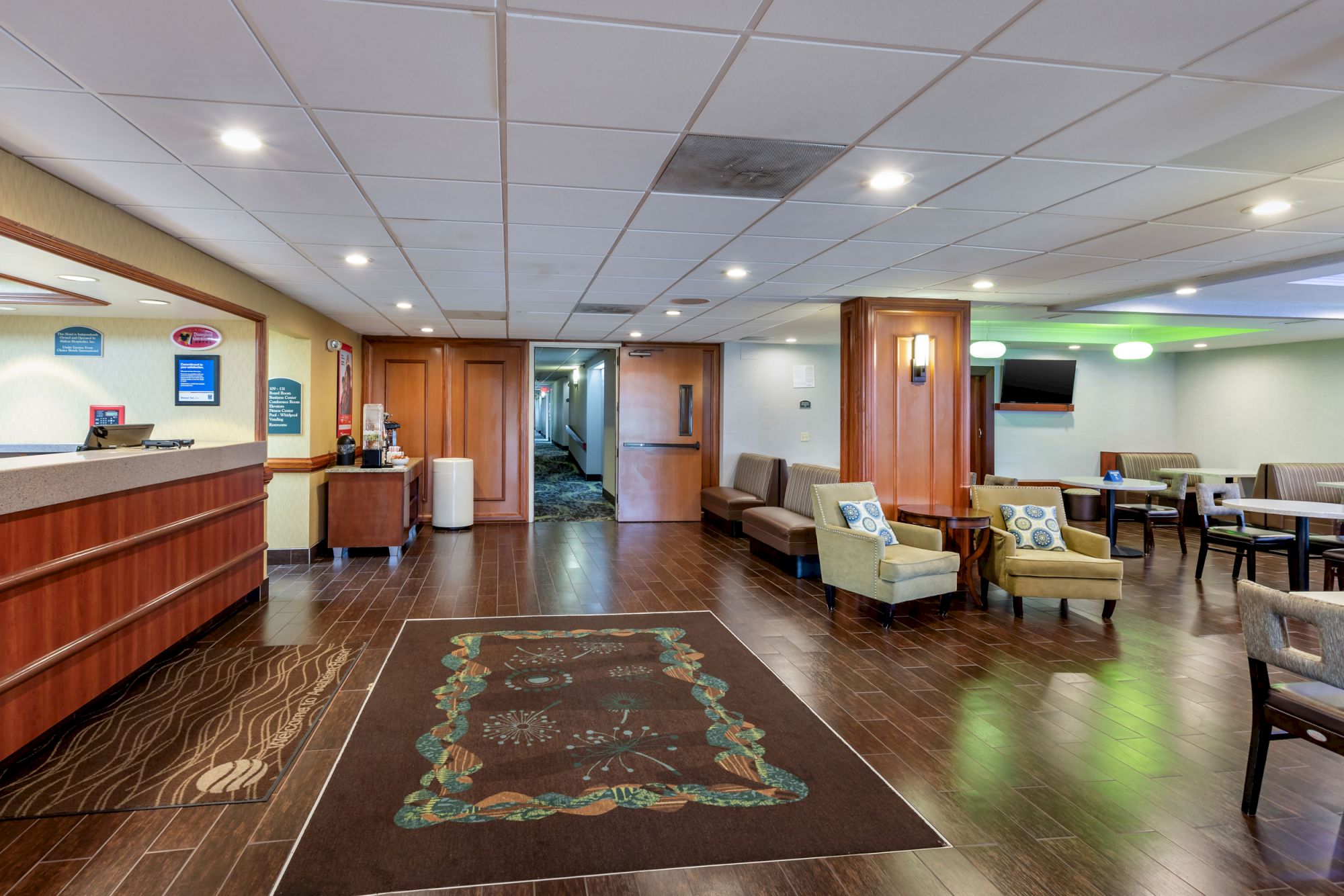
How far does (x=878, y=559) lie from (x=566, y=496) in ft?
26.5

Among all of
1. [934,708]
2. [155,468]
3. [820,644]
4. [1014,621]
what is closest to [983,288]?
[1014,621]

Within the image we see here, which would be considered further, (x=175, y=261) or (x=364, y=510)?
(x=364, y=510)

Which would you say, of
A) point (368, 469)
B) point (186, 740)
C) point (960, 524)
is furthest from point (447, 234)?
point (960, 524)

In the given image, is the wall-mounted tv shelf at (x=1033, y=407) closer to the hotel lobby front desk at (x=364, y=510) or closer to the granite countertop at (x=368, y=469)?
the granite countertop at (x=368, y=469)

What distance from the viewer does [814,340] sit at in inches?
380

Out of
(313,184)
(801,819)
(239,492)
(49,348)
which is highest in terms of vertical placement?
(313,184)

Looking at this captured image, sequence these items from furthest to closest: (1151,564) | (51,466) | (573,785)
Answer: (1151,564) → (51,466) → (573,785)

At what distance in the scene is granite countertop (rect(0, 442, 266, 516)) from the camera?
2.64 meters

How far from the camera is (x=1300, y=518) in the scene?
215 inches

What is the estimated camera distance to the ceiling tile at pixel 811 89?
204 cm

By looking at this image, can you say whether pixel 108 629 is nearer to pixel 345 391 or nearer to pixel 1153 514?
pixel 345 391

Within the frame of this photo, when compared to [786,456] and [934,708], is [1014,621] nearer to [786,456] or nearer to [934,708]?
[934,708]

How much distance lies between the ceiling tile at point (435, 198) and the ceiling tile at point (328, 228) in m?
0.27

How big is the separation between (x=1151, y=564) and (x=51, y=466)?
8.61 m
